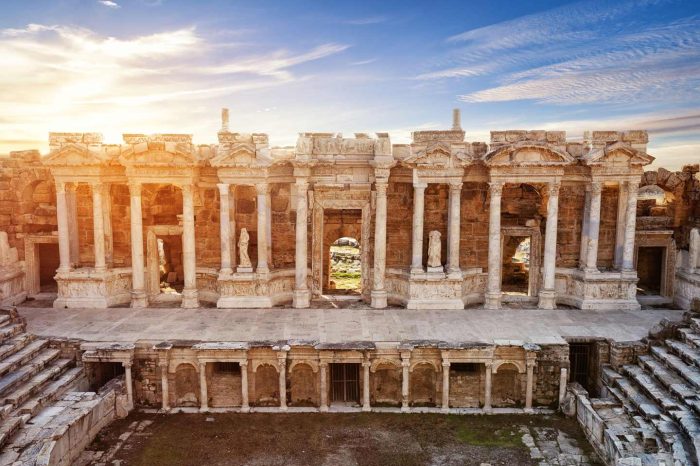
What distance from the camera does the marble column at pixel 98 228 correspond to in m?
16.9

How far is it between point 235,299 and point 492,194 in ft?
29.0

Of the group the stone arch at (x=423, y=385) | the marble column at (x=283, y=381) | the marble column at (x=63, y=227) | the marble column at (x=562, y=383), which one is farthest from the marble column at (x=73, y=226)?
the marble column at (x=562, y=383)

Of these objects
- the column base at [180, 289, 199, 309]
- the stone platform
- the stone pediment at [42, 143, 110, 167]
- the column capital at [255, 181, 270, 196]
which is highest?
the stone pediment at [42, 143, 110, 167]

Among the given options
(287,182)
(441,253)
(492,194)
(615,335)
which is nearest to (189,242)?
(287,182)

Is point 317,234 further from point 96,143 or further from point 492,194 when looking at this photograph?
point 96,143

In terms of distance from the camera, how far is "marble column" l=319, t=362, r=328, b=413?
43.2 feet

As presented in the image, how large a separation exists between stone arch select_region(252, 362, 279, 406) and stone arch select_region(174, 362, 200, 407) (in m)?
1.49

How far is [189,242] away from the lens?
1697 centimetres

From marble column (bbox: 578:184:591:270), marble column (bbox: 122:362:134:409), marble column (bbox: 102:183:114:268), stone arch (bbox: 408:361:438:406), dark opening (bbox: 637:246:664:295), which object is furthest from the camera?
dark opening (bbox: 637:246:664:295)

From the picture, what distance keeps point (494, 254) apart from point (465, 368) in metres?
4.59

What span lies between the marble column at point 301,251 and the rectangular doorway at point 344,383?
3664 mm

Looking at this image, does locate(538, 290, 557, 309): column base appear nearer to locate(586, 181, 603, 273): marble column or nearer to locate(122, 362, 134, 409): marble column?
locate(586, 181, 603, 273): marble column

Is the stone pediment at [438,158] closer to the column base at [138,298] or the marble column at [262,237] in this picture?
the marble column at [262,237]

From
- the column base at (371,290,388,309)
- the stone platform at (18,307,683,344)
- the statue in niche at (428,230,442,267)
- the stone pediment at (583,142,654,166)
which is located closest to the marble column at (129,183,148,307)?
the stone platform at (18,307,683,344)
